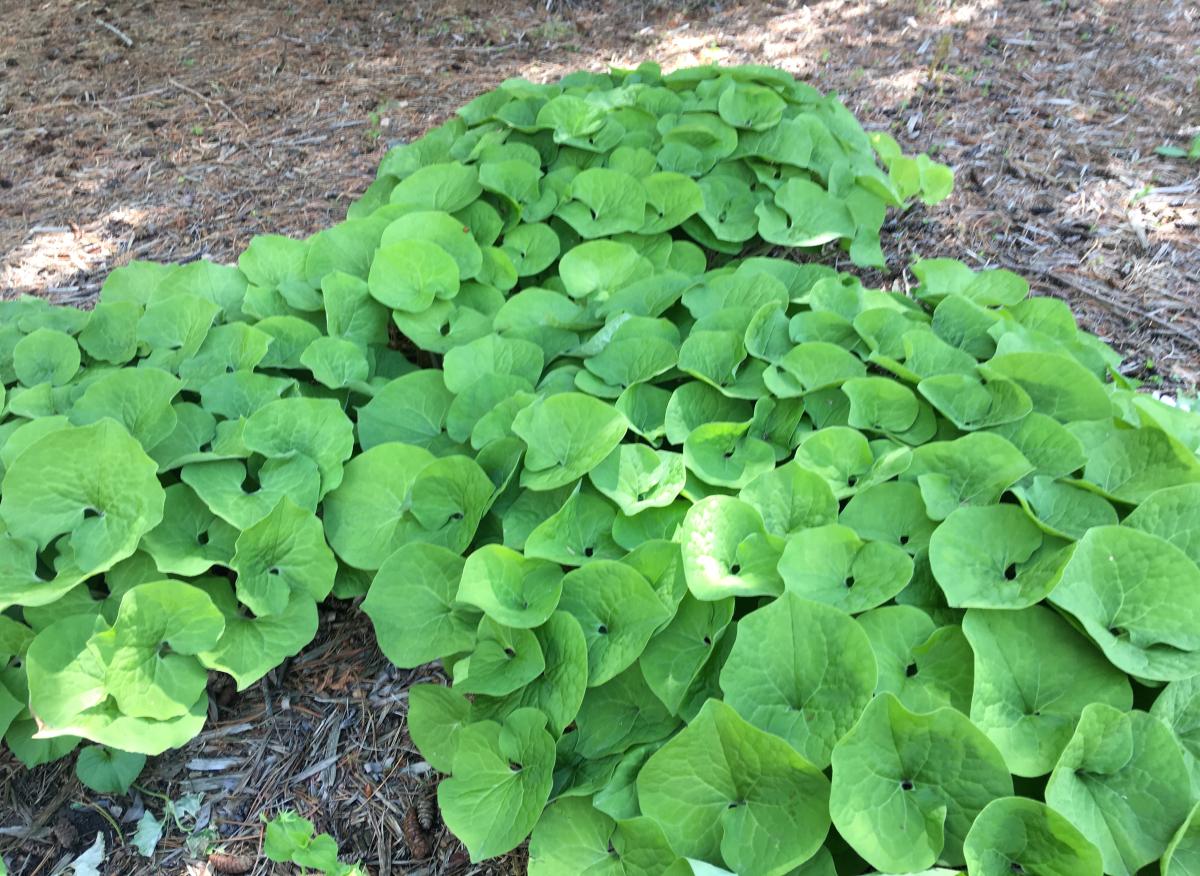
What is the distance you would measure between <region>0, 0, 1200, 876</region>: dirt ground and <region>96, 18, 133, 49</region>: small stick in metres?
0.02

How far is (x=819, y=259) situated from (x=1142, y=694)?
1.75 metres

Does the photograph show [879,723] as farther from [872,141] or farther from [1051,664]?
[872,141]

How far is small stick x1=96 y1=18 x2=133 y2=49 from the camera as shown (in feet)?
16.6

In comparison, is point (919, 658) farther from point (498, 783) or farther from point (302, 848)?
point (302, 848)

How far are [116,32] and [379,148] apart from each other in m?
2.45

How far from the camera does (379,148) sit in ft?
13.4

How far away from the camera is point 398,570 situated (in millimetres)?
1672

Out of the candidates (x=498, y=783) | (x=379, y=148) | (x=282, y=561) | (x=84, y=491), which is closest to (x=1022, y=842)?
(x=498, y=783)

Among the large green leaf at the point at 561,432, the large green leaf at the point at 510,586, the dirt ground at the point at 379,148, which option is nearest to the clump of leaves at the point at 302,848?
the dirt ground at the point at 379,148

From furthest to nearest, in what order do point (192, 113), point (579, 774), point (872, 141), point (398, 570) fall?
point (192, 113), point (872, 141), point (398, 570), point (579, 774)

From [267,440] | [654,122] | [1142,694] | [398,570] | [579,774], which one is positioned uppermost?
[654,122]

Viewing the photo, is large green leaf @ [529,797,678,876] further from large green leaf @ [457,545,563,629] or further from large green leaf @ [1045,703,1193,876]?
large green leaf @ [1045,703,1193,876]

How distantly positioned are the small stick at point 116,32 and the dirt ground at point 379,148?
2 centimetres

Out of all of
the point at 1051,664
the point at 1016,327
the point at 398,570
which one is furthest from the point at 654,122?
the point at 1051,664
